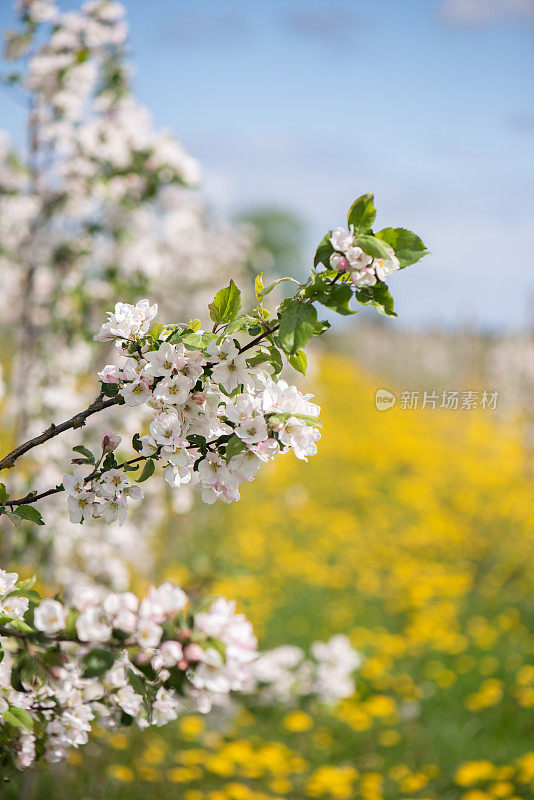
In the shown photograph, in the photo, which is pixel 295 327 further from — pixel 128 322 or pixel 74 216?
pixel 74 216

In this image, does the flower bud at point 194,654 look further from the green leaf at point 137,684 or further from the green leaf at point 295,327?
the green leaf at point 295,327

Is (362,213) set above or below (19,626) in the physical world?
above

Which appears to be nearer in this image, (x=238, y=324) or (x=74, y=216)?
(x=238, y=324)

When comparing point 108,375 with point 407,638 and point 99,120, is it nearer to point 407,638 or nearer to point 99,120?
point 99,120

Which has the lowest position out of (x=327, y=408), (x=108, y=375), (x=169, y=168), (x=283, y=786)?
(x=283, y=786)

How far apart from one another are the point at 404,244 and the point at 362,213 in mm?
77

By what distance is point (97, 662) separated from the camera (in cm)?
129

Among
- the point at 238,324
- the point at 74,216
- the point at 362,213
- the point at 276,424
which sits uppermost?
the point at 74,216

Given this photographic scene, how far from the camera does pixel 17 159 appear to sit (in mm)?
3105

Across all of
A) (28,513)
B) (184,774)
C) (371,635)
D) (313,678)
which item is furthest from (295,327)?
(371,635)

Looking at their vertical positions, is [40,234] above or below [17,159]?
below

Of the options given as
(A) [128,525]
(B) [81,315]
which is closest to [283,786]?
(A) [128,525]

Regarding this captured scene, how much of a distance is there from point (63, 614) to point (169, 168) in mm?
2134

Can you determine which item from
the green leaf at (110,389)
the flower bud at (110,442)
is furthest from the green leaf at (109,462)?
the green leaf at (110,389)
